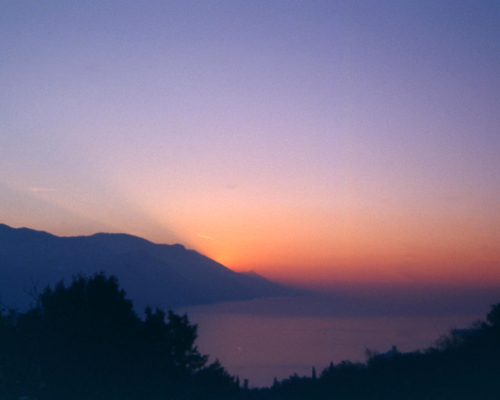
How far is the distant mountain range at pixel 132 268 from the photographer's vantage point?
269 ft

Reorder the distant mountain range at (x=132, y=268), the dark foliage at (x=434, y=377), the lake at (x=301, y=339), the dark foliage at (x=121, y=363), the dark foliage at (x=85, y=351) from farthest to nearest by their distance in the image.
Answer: the distant mountain range at (x=132, y=268) < the lake at (x=301, y=339) < the dark foliage at (x=85, y=351) < the dark foliage at (x=121, y=363) < the dark foliage at (x=434, y=377)

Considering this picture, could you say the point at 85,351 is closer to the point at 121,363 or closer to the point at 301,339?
the point at 121,363

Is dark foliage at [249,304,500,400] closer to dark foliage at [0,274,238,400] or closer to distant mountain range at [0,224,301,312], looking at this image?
dark foliage at [0,274,238,400]

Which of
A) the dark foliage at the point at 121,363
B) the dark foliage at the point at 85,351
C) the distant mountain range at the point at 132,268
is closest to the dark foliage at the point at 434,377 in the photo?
the dark foliage at the point at 121,363

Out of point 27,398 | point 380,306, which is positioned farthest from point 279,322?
point 27,398

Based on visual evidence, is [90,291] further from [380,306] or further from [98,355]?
[380,306]

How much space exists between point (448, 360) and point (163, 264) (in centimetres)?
13993

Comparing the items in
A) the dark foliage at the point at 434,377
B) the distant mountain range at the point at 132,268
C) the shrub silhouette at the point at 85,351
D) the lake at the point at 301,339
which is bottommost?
the lake at the point at 301,339

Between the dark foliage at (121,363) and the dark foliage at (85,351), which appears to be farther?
the dark foliage at (85,351)

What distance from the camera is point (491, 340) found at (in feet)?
45.5

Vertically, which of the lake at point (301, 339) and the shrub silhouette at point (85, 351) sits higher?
the shrub silhouette at point (85, 351)

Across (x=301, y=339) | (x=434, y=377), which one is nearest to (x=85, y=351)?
(x=434, y=377)

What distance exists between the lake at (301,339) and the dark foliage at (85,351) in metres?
17.1

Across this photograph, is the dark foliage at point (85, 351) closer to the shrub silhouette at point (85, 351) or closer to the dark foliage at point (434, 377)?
the shrub silhouette at point (85, 351)
